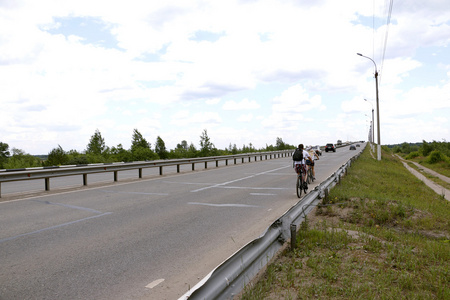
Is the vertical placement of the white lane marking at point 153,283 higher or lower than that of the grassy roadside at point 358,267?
lower

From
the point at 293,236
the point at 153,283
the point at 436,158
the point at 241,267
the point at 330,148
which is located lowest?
the point at 436,158

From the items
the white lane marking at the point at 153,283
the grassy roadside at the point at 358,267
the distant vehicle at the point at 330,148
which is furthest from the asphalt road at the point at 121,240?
the distant vehicle at the point at 330,148

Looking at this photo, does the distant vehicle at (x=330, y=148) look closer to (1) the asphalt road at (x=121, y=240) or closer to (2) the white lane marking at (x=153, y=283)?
(1) the asphalt road at (x=121, y=240)

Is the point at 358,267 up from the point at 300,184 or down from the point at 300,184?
down

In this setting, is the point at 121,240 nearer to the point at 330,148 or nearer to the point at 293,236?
the point at 293,236

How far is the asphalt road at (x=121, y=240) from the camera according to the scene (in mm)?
4262

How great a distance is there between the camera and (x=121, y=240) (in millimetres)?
6227

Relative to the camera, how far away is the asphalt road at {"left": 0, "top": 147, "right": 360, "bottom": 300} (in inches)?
168

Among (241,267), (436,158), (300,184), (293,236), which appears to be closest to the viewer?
(241,267)

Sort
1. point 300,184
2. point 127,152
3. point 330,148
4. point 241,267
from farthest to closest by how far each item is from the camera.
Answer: point 127,152
point 330,148
point 300,184
point 241,267

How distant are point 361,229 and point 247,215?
9.27ft

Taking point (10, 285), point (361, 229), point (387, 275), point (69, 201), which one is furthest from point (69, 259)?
point (69, 201)

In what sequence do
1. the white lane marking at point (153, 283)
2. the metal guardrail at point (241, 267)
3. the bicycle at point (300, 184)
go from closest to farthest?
the metal guardrail at point (241, 267)
the white lane marking at point (153, 283)
the bicycle at point (300, 184)

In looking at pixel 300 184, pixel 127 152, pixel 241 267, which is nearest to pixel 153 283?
pixel 241 267
